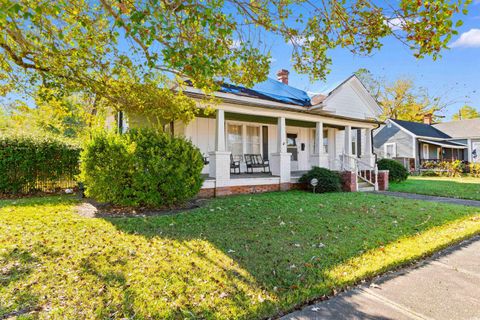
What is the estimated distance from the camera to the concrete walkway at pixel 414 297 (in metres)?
2.65

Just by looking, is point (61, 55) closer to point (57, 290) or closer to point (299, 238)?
point (57, 290)

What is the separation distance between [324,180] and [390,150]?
20981 mm

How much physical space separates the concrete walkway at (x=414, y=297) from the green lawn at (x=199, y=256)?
20 cm

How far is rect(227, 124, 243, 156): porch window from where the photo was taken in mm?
12867

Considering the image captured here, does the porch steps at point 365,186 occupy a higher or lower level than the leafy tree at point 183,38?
lower

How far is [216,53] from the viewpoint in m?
5.18

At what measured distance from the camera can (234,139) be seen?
13000mm

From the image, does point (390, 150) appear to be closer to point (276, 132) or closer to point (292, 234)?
point (276, 132)

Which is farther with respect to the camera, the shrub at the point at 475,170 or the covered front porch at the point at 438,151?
the covered front porch at the point at 438,151

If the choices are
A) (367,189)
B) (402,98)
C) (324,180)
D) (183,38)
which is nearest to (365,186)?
(367,189)

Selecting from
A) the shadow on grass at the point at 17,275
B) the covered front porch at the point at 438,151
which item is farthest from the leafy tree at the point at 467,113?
the shadow on grass at the point at 17,275

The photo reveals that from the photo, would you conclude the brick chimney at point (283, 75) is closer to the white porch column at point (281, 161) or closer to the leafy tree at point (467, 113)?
the white porch column at point (281, 161)

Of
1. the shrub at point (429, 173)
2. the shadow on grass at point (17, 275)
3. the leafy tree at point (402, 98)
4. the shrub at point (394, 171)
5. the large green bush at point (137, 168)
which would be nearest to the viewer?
the shadow on grass at point (17, 275)

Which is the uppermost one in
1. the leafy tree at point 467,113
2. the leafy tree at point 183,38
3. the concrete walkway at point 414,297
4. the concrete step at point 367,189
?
the leafy tree at point 467,113
